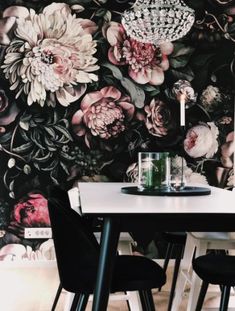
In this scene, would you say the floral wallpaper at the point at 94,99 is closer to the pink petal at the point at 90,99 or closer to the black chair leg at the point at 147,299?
the pink petal at the point at 90,99

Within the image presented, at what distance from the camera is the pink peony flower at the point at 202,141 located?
4.34 m

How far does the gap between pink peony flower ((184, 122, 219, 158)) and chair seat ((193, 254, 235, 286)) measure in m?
2.19

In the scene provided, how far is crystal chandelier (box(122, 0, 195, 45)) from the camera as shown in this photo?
9.53 feet

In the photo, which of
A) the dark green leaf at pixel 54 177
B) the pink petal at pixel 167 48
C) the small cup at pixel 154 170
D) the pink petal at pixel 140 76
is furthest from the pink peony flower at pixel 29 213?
the small cup at pixel 154 170

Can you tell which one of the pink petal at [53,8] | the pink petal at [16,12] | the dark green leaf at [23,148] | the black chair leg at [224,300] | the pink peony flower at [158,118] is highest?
the pink petal at [53,8]

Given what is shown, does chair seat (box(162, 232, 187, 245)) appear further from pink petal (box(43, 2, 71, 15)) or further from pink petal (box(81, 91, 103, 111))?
pink petal (box(43, 2, 71, 15))

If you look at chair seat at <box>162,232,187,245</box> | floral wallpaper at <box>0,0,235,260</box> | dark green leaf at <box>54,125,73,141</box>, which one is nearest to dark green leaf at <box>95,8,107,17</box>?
floral wallpaper at <box>0,0,235,260</box>

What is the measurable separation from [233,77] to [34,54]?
Result: 1716mm

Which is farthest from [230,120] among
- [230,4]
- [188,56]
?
[230,4]

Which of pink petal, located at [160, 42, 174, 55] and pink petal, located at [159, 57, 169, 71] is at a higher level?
pink petal, located at [160, 42, 174, 55]

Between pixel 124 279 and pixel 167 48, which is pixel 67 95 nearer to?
pixel 167 48

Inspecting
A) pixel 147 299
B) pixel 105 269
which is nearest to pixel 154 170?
pixel 147 299

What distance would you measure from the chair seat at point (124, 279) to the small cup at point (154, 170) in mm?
562

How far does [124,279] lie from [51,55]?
2759 mm
